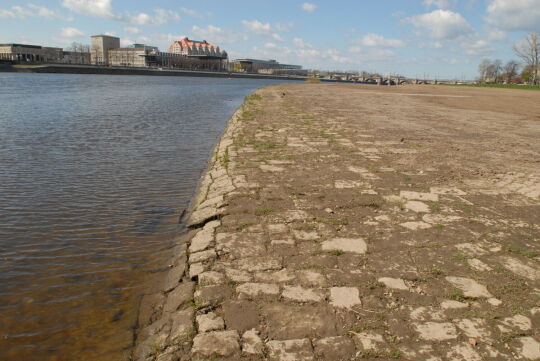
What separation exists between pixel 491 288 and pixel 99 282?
3271 mm

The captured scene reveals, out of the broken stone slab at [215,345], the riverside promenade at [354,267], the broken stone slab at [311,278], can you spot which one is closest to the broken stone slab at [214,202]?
the riverside promenade at [354,267]

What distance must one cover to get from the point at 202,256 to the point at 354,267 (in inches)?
52.9

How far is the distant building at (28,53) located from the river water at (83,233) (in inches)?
5434

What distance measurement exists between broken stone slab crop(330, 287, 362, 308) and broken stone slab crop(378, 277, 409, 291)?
0.88 feet

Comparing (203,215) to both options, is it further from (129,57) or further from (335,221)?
(129,57)

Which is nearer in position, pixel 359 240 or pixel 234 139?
pixel 359 240

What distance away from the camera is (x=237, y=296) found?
291cm

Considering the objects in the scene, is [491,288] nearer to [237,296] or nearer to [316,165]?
[237,296]

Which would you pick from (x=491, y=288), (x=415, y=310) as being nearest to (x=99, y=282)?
(x=415, y=310)

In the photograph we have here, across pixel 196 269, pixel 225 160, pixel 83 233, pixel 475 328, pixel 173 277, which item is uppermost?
pixel 225 160

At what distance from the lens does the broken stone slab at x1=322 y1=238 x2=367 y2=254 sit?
11.8ft

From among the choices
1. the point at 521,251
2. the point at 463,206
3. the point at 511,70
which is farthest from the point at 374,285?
the point at 511,70

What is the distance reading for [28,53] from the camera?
13438cm

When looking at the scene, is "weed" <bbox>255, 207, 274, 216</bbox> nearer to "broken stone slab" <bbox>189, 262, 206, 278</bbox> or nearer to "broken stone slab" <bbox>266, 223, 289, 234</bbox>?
"broken stone slab" <bbox>266, 223, 289, 234</bbox>
